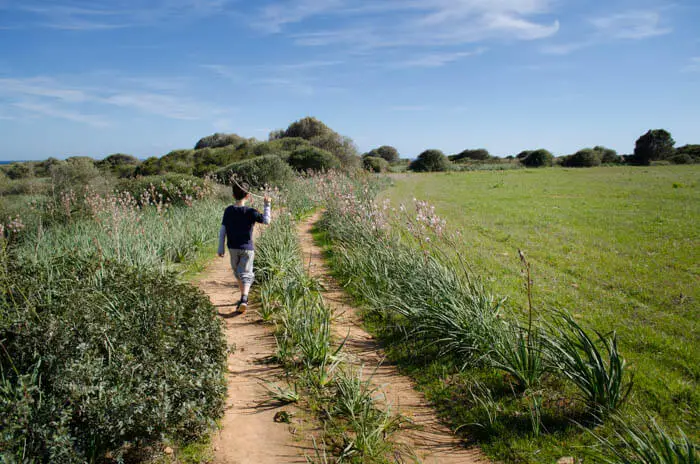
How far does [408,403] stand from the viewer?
3.87 m

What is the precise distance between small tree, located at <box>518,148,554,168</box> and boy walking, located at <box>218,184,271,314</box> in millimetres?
50945

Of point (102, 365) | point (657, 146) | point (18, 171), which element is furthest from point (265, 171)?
point (657, 146)

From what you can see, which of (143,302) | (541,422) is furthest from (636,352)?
(143,302)

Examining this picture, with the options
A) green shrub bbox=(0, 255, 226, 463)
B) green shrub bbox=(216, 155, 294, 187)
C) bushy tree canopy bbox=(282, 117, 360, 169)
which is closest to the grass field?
green shrub bbox=(0, 255, 226, 463)

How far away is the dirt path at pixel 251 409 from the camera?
3.19 meters

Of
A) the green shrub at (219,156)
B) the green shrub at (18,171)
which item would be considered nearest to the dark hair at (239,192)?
the green shrub at (219,156)

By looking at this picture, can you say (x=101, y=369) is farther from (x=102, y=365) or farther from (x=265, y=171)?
(x=265, y=171)

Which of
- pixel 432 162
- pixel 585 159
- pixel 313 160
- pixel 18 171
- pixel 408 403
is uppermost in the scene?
pixel 432 162

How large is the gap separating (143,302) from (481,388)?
3.64 m

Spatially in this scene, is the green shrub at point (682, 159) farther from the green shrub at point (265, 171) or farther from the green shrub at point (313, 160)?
the green shrub at point (265, 171)

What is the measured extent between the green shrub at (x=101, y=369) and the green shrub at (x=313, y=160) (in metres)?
22.9

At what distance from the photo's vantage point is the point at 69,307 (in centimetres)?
364

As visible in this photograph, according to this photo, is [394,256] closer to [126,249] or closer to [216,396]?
[216,396]

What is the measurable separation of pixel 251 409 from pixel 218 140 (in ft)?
152
